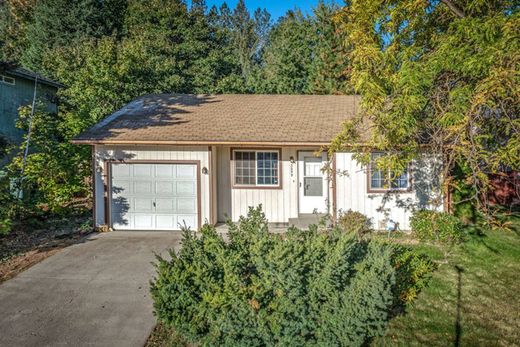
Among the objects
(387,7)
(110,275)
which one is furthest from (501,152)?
(110,275)

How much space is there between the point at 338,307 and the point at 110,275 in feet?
15.0

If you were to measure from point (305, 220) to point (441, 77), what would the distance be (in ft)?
16.9

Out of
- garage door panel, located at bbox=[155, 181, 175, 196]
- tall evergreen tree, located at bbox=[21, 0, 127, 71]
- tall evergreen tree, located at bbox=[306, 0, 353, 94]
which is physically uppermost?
tall evergreen tree, located at bbox=[21, 0, 127, 71]

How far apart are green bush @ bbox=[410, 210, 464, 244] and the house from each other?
3.46ft

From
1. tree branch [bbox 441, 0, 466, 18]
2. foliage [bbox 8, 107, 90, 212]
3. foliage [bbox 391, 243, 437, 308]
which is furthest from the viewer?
foliage [bbox 8, 107, 90, 212]

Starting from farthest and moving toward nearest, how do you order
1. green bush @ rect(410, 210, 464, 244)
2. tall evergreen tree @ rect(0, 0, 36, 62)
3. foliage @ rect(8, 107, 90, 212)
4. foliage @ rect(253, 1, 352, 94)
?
1. tall evergreen tree @ rect(0, 0, 36, 62)
2. foliage @ rect(253, 1, 352, 94)
3. foliage @ rect(8, 107, 90, 212)
4. green bush @ rect(410, 210, 464, 244)

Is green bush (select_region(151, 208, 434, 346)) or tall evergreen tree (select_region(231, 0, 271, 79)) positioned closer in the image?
green bush (select_region(151, 208, 434, 346))

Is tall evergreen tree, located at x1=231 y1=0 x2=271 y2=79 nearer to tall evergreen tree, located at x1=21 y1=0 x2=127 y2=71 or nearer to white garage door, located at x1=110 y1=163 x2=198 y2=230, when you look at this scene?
tall evergreen tree, located at x1=21 y1=0 x2=127 y2=71

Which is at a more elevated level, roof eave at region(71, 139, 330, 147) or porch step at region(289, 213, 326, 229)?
roof eave at region(71, 139, 330, 147)

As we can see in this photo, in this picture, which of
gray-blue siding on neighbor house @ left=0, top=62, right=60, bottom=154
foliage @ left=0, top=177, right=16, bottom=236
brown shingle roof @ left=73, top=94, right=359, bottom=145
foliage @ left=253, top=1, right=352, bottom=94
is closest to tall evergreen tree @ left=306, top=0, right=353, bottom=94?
foliage @ left=253, top=1, right=352, bottom=94

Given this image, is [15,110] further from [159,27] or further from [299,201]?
[159,27]

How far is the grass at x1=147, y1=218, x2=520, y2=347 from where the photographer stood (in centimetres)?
435

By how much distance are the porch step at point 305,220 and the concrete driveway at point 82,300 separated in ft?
12.1

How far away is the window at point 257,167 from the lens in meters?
10.3
